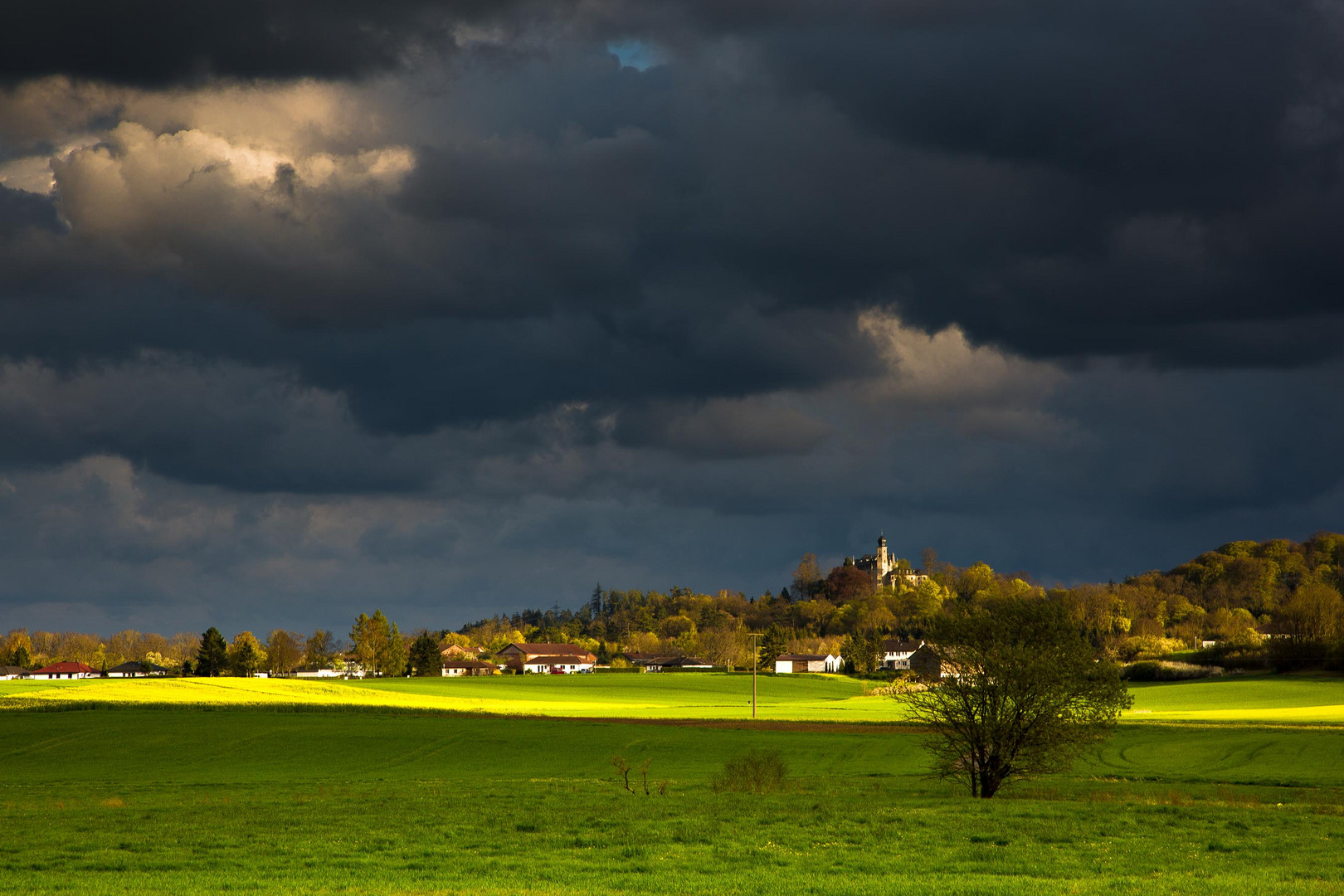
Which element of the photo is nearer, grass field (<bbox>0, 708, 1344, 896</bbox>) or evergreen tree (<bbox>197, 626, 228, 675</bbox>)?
grass field (<bbox>0, 708, 1344, 896</bbox>)

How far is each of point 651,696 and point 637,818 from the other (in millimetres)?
114989

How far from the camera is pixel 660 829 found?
26.2m

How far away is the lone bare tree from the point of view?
37781 millimetres

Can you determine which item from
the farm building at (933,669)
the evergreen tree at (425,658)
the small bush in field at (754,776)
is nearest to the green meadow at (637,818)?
the small bush in field at (754,776)

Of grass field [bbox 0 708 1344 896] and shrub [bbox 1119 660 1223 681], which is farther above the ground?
grass field [bbox 0 708 1344 896]

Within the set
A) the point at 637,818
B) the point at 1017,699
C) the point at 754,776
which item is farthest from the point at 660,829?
the point at 1017,699

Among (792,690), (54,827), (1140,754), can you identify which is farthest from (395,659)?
(54,827)

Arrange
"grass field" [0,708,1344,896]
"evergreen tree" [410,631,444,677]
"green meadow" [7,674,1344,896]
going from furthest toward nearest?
"evergreen tree" [410,631,444,677], "green meadow" [7,674,1344,896], "grass field" [0,708,1344,896]

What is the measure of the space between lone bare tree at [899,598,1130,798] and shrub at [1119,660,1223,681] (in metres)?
128

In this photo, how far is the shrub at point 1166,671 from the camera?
156250mm

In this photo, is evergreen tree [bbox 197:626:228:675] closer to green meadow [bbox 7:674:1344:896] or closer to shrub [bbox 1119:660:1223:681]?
green meadow [bbox 7:674:1344:896]

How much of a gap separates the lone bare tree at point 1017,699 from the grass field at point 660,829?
1.53 m

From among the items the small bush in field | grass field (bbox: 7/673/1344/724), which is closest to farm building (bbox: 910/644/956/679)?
the small bush in field

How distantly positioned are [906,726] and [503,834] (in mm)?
51972
